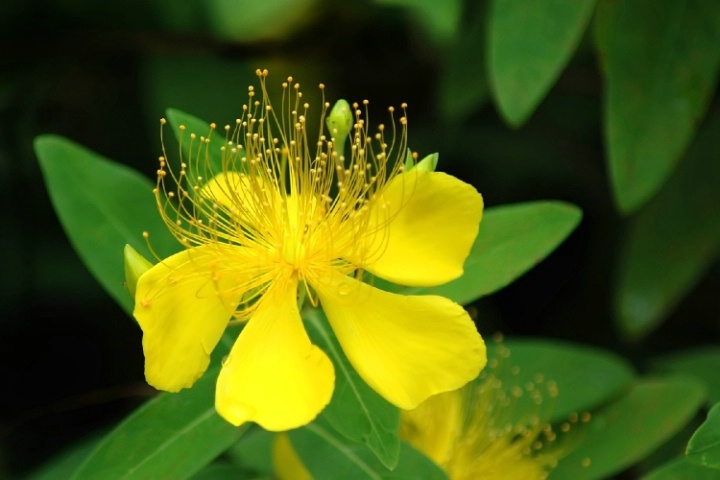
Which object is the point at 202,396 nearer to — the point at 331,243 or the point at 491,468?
the point at 331,243

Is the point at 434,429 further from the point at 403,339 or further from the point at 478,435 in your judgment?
the point at 403,339

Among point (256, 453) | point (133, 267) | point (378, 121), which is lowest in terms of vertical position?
point (256, 453)

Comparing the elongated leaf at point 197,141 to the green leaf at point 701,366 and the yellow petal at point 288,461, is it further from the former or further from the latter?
the green leaf at point 701,366

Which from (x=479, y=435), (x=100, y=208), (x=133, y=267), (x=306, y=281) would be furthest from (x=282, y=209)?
(x=479, y=435)

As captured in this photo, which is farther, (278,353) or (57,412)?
(57,412)

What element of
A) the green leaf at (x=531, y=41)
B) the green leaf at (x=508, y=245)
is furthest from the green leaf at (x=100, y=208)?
the green leaf at (x=531, y=41)

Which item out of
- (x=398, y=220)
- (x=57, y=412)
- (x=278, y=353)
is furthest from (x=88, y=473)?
(x=57, y=412)

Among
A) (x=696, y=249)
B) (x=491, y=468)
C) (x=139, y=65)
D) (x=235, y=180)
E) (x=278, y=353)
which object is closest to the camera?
(x=278, y=353)
